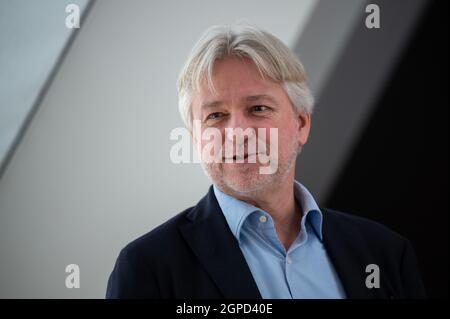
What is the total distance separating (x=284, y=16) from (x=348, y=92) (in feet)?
1.06

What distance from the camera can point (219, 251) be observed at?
3.47 feet

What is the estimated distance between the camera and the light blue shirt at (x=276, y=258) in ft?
3.52

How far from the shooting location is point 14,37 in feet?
4.56

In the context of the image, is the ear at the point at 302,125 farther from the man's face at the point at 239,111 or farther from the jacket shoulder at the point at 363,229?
the jacket shoulder at the point at 363,229

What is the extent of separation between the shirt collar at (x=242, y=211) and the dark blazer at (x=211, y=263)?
0.05ft

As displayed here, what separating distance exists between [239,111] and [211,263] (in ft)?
1.12

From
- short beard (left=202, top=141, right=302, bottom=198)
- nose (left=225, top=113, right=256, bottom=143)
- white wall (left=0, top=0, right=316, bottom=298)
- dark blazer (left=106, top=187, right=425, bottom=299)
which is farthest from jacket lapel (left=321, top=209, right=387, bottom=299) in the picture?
white wall (left=0, top=0, right=316, bottom=298)

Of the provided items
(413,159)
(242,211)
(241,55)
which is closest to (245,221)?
(242,211)

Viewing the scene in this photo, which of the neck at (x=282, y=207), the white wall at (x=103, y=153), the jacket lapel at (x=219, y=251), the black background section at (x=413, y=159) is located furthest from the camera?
the black background section at (x=413, y=159)

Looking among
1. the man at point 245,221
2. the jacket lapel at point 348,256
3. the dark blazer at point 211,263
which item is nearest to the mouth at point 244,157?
the man at point 245,221

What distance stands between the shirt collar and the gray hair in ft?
0.77

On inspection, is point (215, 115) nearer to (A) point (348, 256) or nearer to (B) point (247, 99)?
(B) point (247, 99)
